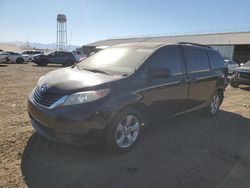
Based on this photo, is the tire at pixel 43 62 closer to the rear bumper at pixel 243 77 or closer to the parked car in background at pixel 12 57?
the parked car in background at pixel 12 57

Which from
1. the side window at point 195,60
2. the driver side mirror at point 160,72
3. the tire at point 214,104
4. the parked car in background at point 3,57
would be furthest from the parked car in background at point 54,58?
the driver side mirror at point 160,72

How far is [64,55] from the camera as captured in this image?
26297mm

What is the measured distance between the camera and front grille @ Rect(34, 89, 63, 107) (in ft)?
12.5

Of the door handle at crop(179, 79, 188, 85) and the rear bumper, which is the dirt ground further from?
the rear bumper

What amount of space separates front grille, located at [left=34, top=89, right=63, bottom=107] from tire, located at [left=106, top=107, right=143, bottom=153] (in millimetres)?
897

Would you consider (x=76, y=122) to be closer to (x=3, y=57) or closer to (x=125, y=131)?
(x=125, y=131)

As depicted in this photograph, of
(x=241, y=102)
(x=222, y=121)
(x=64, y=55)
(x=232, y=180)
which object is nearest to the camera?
(x=232, y=180)

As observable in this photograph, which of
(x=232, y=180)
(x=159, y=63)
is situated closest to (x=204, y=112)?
(x=159, y=63)

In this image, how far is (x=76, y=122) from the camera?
11.9 feet

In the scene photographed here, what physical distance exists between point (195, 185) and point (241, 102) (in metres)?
6.49

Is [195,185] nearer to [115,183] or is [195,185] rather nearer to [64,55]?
[115,183]

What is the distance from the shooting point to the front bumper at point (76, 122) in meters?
3.63

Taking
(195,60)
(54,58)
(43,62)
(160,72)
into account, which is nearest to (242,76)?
(195,60)

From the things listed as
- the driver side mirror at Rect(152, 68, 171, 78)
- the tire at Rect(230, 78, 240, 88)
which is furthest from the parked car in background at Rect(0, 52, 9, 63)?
the driver side mirror at Rect(152, 68, 171, 78)
